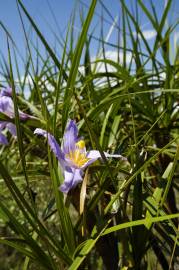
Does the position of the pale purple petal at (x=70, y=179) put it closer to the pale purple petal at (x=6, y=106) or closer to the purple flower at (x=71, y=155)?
the purple flower at (x=71, y=155)

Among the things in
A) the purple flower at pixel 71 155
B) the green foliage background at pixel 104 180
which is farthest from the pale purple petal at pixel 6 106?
the purple flower at pixel 71 155

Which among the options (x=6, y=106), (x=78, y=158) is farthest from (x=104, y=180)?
(x=6, y=106)

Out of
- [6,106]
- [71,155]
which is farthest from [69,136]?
[6,106]

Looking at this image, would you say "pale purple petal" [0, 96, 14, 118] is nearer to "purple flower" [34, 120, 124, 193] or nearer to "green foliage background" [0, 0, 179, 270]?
"green foliage background" [0, 0, 179, 270]

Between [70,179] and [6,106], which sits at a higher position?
[6,106]

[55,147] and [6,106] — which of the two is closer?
[55,147]

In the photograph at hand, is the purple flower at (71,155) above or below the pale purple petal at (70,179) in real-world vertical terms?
above

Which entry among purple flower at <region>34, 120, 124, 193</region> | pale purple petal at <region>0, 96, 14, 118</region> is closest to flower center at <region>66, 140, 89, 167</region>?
purple flower at <region>34, 120, 124, 193</region>

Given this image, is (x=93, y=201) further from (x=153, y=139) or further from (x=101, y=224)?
(x=153, y=139)

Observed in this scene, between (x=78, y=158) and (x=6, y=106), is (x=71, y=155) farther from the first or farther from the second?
(x=6, y=106)
